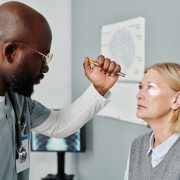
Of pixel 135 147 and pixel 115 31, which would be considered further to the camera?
pixel 115 31

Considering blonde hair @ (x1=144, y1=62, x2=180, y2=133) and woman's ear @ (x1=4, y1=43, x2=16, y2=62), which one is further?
blonde hair @ (x1=144, y1=62, x2=180, y2=133)

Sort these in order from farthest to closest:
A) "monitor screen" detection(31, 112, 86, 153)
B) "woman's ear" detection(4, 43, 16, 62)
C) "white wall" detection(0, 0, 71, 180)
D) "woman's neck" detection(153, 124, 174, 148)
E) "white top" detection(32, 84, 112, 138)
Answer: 1. "white wall" detection(0, 0, 71, 180)
2. "monitor screen" detection(31, 112, 86, 153)
3. "woman's neck" detection(153, 124, 174, 148)
4. "white top" detection(32, 84, 112, 138)
5. "woman's ear" detection(4, 43, 16, 62)

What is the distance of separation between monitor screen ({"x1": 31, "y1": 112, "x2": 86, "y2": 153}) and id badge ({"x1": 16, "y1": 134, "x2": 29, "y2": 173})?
4.32 ft

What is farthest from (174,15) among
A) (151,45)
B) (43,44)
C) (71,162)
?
(71,162)

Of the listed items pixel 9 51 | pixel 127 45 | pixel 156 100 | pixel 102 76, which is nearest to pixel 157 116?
pixel 156 100

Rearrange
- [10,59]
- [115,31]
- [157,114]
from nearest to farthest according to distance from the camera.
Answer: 1. [10,59]
2. [157,114]
3. [115,31]

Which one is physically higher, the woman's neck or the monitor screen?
the woman's neck

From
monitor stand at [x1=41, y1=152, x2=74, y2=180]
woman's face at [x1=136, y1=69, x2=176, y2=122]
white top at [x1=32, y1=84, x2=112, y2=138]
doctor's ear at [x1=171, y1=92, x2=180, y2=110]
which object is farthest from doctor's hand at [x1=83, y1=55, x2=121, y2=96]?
monitor stand at [x1=41, y1=152, x2=74, y2=180]

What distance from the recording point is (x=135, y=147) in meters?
1.55

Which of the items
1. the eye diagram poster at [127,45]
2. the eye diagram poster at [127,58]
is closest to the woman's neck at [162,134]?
the eye diagram poster at [127,58]

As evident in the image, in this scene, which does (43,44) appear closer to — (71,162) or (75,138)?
(75,138)

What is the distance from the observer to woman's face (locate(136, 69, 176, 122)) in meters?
1.48

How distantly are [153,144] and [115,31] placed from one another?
1.12m

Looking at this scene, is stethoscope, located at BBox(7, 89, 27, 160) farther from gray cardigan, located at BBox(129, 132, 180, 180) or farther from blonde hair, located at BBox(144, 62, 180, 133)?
blonde hair, located at BBox(144, 62, 180, 133)
